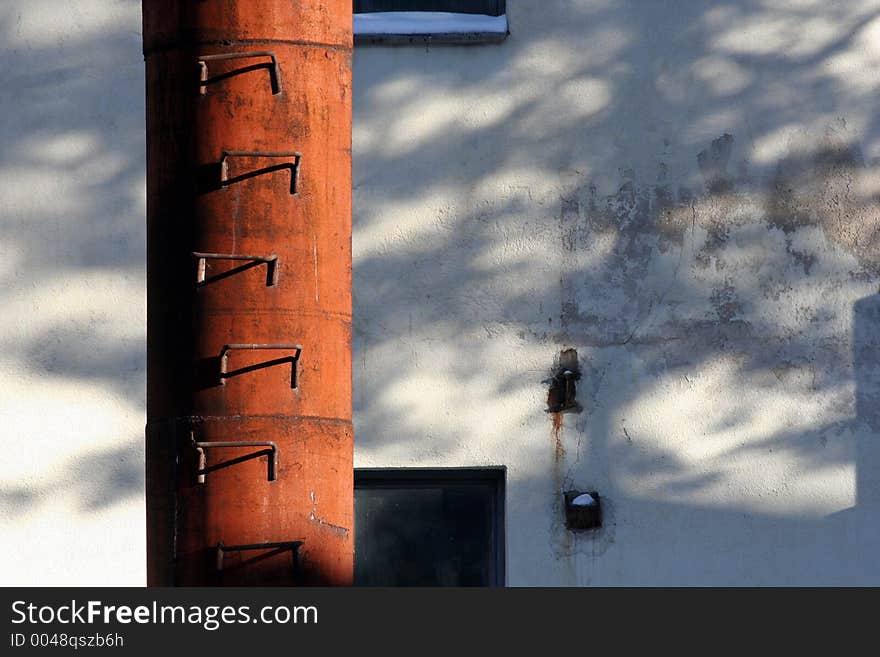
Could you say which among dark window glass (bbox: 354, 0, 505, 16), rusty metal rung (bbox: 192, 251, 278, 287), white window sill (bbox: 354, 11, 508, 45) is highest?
dark window glass (bbox: 354, 0, 505, 16)

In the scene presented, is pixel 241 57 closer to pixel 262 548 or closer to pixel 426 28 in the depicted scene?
pixel 262 548

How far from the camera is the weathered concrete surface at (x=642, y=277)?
28.0ft

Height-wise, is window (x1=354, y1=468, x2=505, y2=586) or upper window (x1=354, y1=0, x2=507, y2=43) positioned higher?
upper window (x1=354, y1=0, x2=507, y2=43)

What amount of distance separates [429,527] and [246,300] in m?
3.60

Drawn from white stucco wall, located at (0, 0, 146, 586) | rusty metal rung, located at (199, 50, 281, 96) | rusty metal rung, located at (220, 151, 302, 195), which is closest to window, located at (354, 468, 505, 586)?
white stucco wall, located at (0, 0, 146, 586)

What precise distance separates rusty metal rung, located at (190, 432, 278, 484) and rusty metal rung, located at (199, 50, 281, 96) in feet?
3.71

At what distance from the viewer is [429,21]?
876 cm

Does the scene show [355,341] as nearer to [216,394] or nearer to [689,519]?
[689,519]

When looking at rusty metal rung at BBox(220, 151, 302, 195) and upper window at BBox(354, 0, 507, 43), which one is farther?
upper window at BBox(354, 0, 507, 43)

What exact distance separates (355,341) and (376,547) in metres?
1.07

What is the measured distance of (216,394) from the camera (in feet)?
17.5

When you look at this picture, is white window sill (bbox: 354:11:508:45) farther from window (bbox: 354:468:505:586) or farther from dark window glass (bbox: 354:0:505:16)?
window (bbox: 354:468:505:586)

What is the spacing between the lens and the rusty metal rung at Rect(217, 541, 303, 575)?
5320 mm

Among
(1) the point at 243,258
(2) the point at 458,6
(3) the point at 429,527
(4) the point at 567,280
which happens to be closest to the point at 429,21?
(2) the point at 458,6
